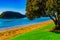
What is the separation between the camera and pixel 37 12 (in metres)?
Result: 31.6

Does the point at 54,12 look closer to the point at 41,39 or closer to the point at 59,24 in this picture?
the point at 59,24

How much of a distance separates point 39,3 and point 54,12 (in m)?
2.59

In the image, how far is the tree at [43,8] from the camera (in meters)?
29.4

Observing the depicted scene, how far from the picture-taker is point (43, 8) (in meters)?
31.7

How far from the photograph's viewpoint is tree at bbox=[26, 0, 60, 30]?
29.4m

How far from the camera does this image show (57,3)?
29.2 meters

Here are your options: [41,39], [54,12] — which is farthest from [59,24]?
[41,39]

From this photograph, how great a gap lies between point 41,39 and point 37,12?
25.7ft

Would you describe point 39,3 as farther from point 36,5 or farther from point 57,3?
point 57,3

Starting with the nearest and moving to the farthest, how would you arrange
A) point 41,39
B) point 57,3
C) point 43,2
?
point 41,39, point 57,3, point 43,2

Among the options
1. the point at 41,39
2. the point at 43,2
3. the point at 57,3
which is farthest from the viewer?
the point at 43,2

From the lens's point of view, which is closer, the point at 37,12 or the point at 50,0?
the point at 50,0

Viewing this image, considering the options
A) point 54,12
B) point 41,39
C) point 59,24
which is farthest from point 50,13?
point 41,39

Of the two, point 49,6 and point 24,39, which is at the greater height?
point 49,6
